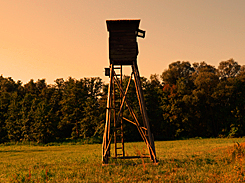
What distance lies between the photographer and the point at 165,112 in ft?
209

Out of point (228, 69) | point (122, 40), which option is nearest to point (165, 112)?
point (228, 69)

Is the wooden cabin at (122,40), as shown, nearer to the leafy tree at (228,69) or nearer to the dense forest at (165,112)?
the dense forest at (165,112)

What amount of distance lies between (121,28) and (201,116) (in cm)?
4991

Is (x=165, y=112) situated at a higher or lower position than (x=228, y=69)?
lower

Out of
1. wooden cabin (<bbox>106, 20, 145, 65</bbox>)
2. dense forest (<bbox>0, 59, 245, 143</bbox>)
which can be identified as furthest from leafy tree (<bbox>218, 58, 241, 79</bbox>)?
wooden cabin (<bbox>106, 20, 145, 65</bbox>)

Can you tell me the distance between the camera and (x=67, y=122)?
6512 centimetres

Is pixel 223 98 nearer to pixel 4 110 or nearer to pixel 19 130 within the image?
pixel 19 130

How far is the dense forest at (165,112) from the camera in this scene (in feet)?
193

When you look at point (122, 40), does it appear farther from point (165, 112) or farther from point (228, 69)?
point (228, 69)

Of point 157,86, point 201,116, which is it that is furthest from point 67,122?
point 201,116

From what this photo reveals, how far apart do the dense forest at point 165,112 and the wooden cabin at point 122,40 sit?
41121 mm

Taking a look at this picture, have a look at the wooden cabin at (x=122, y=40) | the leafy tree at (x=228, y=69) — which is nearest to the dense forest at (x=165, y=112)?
the leafy tree at (x=228, y=69)

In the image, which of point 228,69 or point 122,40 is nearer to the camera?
point 122,40

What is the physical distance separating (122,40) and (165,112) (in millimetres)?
47914
